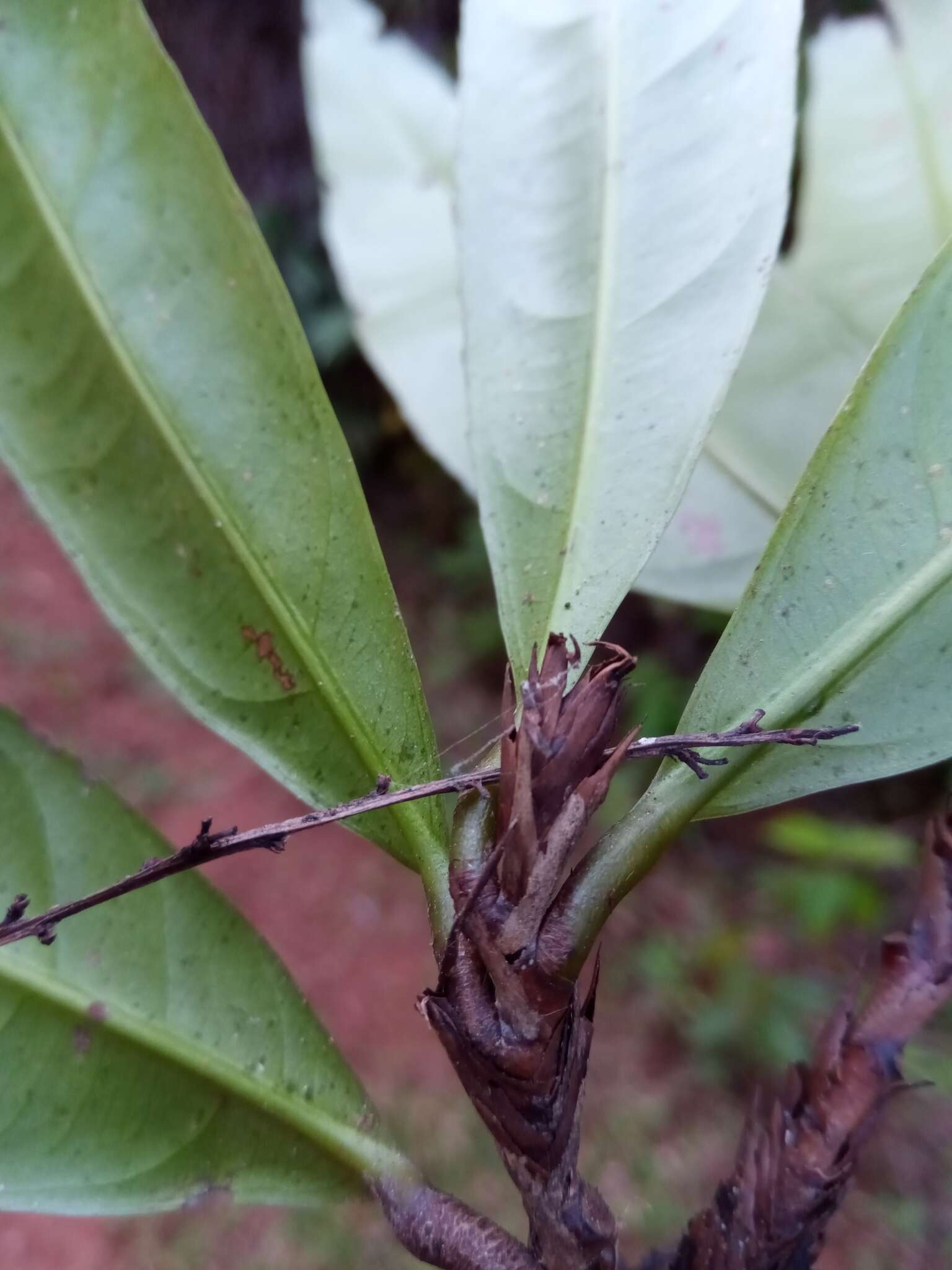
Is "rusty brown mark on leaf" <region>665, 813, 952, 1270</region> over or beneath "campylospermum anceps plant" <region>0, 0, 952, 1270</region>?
beneath

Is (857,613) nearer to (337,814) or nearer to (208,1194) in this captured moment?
(337,814)

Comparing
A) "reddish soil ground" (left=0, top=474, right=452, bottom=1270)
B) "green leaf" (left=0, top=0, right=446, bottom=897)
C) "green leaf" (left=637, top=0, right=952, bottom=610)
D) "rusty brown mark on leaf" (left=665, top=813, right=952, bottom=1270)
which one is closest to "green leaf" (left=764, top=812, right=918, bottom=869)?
"reddish soil ground" (left=0, top=474, right=452, bottom=1270)

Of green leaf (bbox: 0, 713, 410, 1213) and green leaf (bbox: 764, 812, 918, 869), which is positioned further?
green leaf (bbox: 764, 812, 918, 869)

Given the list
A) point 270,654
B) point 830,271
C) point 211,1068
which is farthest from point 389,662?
point 830,271

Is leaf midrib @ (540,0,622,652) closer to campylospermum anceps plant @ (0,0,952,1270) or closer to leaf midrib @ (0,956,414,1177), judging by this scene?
campylospermum anceps plant @ (0,0,952,1270)

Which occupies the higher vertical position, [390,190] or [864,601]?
[390,190]

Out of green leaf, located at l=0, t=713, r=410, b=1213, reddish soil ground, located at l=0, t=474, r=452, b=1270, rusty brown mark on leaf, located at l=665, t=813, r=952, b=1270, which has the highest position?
green leaf, located at l=0, t=713, r=410, b=1213

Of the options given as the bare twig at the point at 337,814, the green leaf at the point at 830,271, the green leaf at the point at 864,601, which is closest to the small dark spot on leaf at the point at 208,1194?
the bare twig at the point at 337,814
